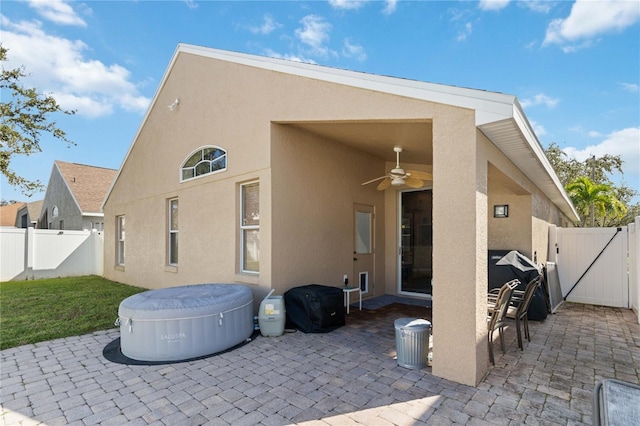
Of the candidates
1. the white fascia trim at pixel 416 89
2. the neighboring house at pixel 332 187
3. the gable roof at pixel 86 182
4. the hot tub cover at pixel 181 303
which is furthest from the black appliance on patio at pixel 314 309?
the gable roof at pixel 86 182

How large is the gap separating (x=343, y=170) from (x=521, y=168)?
3.39 metres

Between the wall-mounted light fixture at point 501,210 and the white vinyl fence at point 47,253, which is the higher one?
the wall-mounted light fixture at point 501,210

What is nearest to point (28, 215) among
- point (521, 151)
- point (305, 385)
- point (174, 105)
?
point (174, 105)

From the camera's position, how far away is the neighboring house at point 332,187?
12.0ft

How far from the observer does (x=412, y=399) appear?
10.6 ft

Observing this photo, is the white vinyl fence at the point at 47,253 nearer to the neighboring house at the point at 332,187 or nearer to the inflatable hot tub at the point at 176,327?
the neighboring house at the point at 332,187

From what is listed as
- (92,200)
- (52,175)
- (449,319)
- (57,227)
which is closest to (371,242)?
(449,319)

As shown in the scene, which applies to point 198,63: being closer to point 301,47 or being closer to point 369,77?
point 301,47

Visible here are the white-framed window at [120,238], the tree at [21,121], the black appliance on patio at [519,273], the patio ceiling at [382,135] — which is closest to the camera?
the patio ceiling at [382,135]

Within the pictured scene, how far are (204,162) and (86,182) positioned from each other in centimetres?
1506

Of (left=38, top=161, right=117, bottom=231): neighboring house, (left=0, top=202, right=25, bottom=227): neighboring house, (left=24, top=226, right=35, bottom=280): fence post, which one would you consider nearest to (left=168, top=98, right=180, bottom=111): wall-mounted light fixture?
(left=38, top=161, right=117, bottom=231): neighboring house

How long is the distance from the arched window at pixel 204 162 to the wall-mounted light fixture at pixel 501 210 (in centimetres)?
634

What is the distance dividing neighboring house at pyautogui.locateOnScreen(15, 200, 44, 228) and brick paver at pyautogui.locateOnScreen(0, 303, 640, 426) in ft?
86.3

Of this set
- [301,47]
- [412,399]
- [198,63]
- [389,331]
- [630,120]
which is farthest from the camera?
[630,120]
